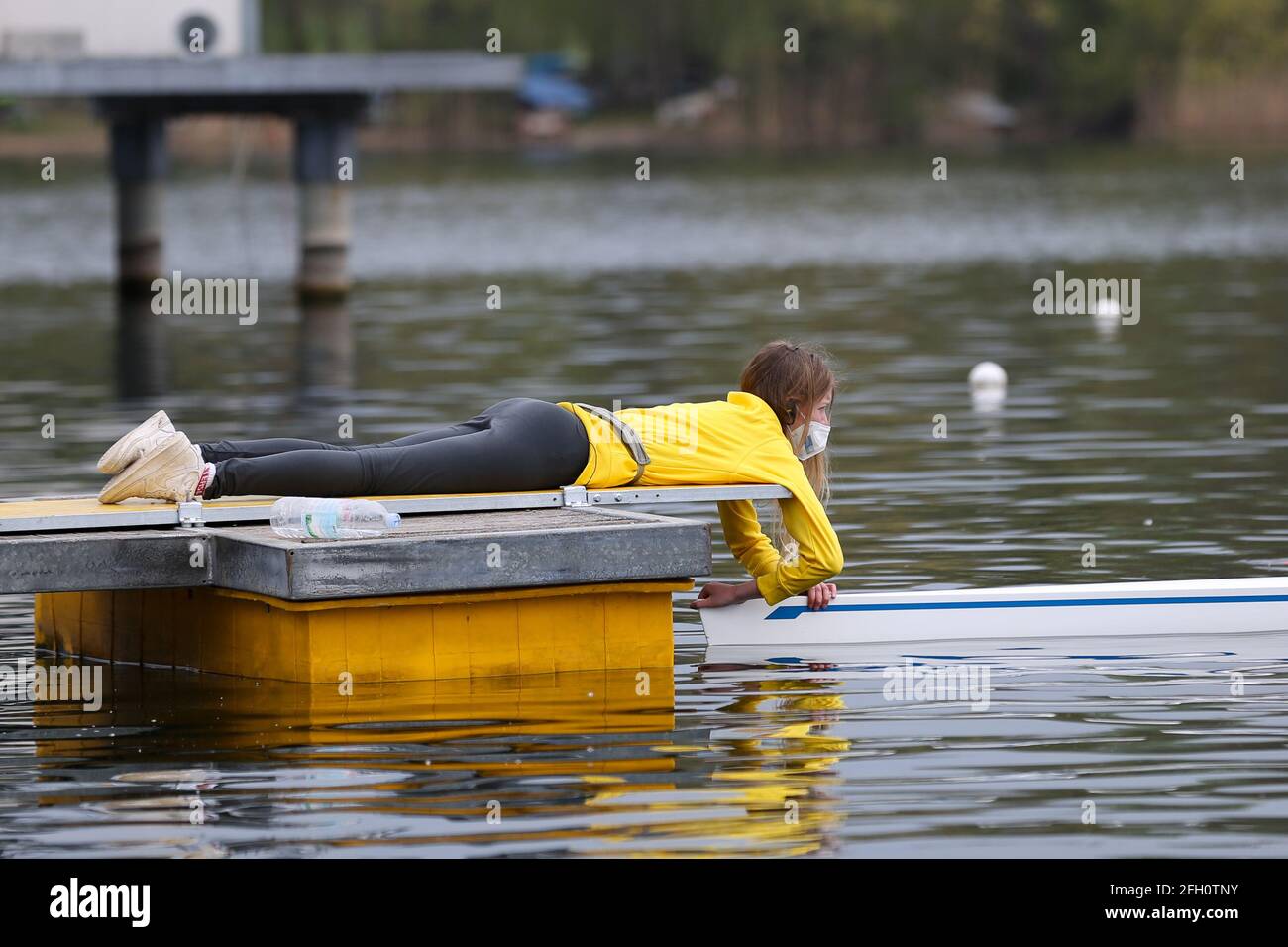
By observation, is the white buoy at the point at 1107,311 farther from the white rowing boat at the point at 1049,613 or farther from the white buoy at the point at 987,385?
the white rowing boat at the point at 1049,613

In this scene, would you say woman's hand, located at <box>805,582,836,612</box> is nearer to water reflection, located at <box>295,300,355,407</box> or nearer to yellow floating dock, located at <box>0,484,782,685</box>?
yellow floating dock, located at <box>0,484,782,685</box>

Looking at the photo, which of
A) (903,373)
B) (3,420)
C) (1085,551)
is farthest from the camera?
(903,373)

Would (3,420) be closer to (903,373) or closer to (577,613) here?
(903,373)

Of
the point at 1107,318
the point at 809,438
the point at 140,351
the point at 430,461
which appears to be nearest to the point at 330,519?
the point at 430,461

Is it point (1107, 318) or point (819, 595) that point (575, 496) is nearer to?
point (819, 595)

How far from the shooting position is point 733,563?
45.5 feet

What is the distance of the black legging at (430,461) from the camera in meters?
10.3

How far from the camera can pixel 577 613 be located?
33.6 ft

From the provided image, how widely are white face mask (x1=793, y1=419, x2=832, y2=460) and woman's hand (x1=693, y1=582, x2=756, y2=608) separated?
0.67 m

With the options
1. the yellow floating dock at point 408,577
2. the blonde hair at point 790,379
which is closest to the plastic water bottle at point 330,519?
the yellow floating dock at point 408,577

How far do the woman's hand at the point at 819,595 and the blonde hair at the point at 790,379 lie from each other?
0.38 m

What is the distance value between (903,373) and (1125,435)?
5.58 metres

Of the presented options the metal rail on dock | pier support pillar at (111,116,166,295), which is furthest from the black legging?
pier support pillar at (111,116,166,295)

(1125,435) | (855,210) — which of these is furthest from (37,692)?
(855,210)
